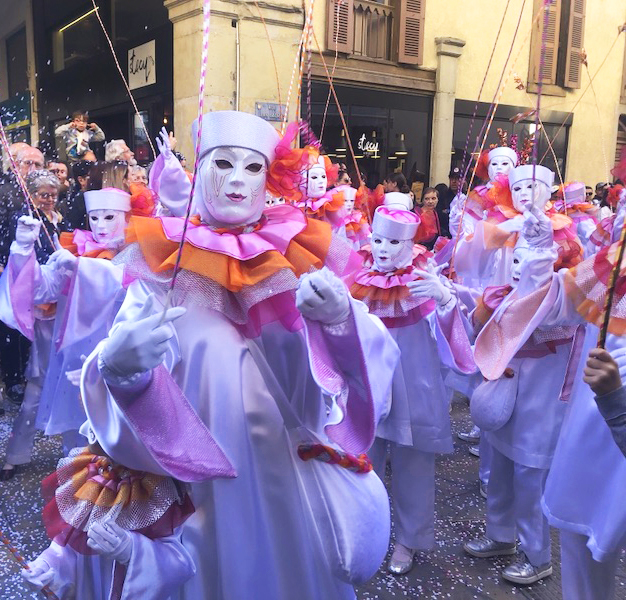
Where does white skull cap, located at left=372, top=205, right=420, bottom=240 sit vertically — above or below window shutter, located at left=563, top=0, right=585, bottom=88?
below

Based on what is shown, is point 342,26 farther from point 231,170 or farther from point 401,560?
point 231,170

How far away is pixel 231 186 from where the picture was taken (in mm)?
1733

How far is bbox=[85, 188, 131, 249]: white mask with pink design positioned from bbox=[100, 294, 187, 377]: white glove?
2286 mm

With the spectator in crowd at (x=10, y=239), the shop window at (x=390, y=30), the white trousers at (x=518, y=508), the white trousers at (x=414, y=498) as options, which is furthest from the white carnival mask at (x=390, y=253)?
the shop window at (x=390, y=30)

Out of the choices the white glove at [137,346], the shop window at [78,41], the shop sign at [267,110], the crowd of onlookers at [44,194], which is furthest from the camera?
the shop window at [78,41]

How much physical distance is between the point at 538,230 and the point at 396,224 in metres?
0.63

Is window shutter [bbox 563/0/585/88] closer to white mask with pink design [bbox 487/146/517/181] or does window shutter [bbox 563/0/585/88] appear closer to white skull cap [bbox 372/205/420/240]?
white mask with pink design [bbox 487/146/517/181]

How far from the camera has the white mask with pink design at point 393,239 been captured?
3.01m

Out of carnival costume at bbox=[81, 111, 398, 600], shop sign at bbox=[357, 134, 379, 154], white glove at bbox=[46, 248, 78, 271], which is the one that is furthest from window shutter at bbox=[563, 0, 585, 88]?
carnival costume at bbox=[81, 111, 398, 600]

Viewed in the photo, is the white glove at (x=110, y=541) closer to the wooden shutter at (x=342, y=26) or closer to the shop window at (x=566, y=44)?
the wooden shutter at (x=342, y=26)

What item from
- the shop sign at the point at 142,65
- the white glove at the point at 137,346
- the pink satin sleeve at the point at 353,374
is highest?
the shop sign at the point at 142,65

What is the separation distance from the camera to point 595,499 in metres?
1.88

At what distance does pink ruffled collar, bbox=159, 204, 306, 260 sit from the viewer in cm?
165

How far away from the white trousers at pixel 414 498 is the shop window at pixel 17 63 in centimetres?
1422
